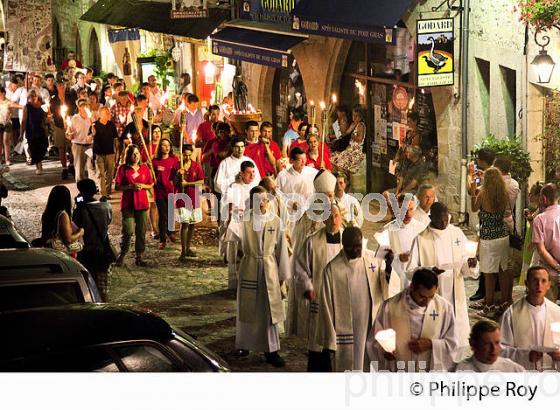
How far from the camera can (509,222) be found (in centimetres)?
1295

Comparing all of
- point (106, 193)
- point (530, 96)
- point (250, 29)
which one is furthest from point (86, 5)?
point (530, 96)

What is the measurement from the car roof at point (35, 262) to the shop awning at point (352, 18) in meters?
8.55

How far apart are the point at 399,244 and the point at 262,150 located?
5379 millimetres

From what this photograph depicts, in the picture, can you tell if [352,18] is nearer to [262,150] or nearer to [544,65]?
[262,150]

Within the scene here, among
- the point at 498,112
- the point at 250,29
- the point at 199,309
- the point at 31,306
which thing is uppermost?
the point at 250,29

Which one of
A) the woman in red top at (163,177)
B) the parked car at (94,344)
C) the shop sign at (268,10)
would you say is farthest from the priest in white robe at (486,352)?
the shop sign at (268,10)

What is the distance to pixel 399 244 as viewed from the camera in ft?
36.7

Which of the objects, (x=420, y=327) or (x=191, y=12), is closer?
(x=420, y=327)

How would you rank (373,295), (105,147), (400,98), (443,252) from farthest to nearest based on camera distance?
1. (105,147)
2. (400,98)
3. (443,252)
4. (373,295)

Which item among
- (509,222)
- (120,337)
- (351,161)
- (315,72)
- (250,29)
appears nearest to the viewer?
(120,337)

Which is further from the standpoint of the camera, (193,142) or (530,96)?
(193,142)

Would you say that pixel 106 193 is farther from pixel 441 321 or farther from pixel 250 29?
pixel 441 321

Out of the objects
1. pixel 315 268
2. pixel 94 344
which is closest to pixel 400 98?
pixel 315 268

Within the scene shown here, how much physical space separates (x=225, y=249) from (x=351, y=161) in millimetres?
3473
